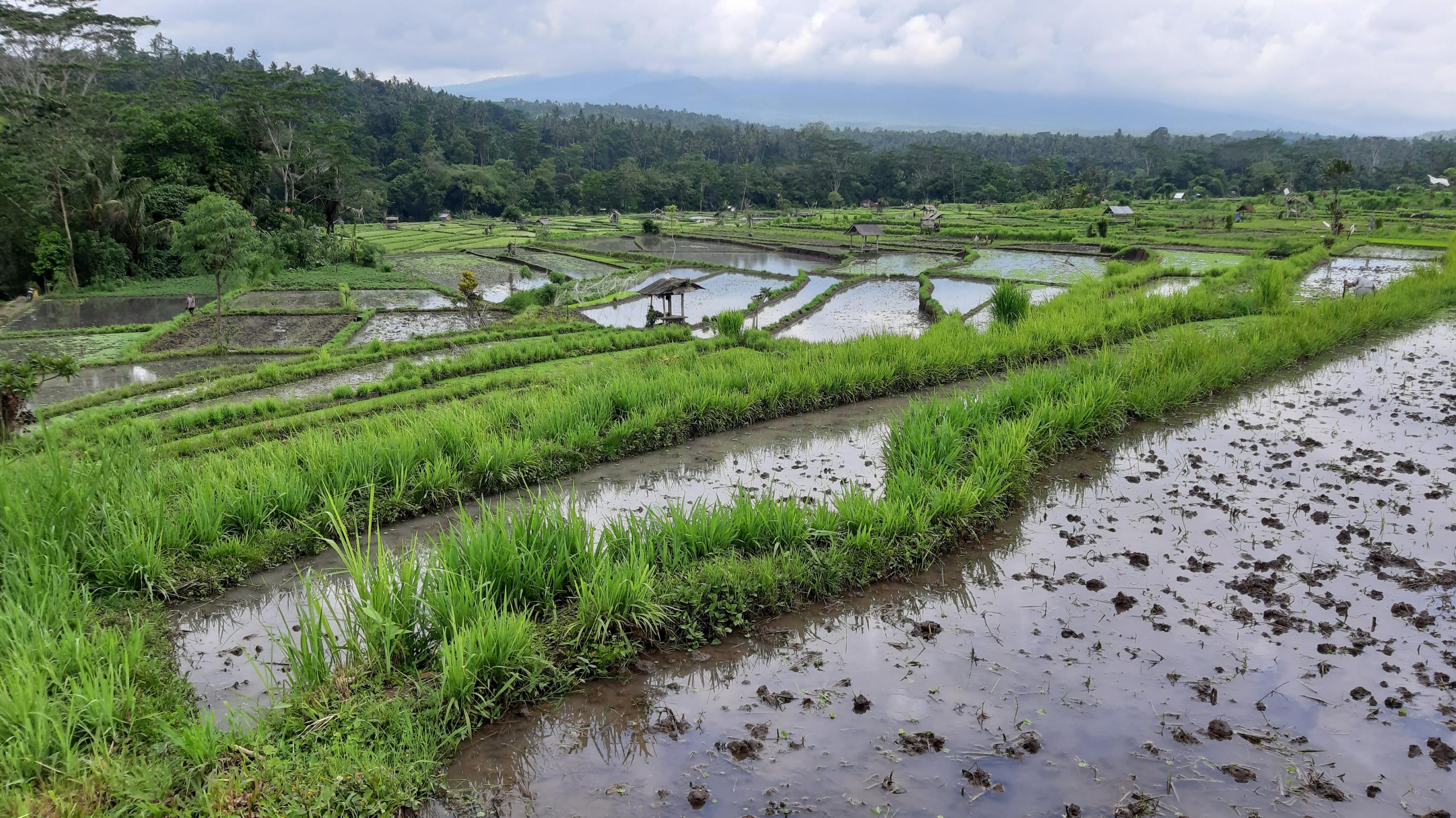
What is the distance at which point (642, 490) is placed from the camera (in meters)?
7.62

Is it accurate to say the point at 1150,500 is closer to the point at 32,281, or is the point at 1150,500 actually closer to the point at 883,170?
the point at 32,281

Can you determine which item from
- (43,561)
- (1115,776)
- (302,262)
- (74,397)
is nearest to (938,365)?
(1115,776)

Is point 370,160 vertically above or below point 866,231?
above

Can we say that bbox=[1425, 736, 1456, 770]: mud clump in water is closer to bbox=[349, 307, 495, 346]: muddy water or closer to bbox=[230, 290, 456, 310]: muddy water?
bbox=[349, 307, 495, 346]: muddy water

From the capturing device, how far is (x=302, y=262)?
30.3 meters

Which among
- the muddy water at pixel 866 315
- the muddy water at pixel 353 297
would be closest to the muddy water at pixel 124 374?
the muddy water at pixel 353 297

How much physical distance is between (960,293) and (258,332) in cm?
1858

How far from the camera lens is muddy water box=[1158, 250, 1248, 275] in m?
22.7

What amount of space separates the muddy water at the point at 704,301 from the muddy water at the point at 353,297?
197 inches

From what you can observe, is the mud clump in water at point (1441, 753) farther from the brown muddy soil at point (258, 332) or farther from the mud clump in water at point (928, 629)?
the brown muddy soil at point (258, 332)

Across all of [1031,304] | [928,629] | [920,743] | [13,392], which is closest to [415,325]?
[13,392]

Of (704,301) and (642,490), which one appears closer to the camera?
(642,490)

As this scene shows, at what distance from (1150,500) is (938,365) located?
14.8 ft

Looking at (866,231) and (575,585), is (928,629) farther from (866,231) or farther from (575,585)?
(866,231)
